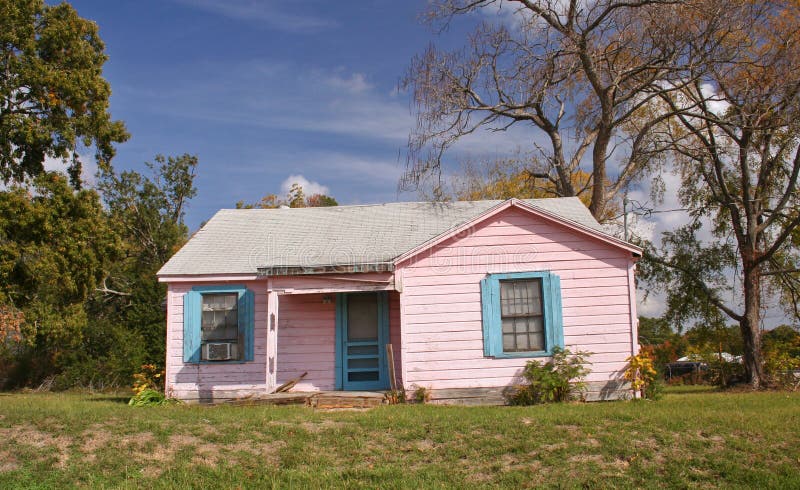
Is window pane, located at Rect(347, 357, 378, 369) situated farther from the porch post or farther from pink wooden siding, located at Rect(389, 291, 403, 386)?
the porch post

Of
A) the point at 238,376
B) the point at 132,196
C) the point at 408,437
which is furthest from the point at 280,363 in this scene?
the point at 132,196

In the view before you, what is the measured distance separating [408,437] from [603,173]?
1411 centimetres

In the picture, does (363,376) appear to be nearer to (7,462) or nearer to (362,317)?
(362,317)

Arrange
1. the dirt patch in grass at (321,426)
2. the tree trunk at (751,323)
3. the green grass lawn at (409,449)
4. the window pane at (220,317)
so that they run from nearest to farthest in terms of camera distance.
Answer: the green grass lawn at (409,449) < the dirt patch in grass at (321,426) < the window pane at (220,317) < the tree trunk at (751,323)

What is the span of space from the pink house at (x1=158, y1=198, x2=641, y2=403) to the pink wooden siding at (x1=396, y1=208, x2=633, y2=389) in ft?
0.07

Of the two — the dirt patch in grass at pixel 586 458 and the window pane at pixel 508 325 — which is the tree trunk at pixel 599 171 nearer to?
the window pane at pixel 508 325

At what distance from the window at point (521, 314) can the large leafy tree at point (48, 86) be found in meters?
14.2

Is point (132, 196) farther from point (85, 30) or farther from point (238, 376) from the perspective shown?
point (238, 376)

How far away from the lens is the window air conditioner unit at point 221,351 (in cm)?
1467

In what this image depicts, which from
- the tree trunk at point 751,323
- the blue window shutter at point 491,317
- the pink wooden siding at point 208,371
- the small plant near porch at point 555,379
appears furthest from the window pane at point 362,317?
the tree trunk at point 751,323

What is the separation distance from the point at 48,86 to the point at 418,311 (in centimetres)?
1395

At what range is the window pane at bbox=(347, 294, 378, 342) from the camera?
1484cm

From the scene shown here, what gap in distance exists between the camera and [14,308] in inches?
801

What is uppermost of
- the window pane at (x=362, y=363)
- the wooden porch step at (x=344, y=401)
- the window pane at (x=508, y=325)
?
the window pane at (x=508, y=325)
